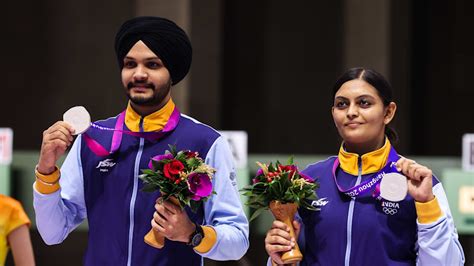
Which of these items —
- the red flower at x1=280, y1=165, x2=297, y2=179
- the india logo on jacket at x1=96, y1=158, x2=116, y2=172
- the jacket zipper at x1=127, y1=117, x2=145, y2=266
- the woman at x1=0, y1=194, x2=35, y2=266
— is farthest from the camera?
the woman at x1=0, y1=194, x2=35, y2=266

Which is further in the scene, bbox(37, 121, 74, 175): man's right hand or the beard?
the beard

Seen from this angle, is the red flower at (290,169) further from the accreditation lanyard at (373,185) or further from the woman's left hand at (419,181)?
the woman's left hand at (419,181)

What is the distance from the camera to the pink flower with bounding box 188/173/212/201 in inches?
114

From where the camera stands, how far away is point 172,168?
2918mm

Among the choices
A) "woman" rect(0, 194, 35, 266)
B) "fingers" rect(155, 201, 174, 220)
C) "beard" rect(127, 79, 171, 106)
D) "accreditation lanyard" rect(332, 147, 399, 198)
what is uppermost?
"beard" rect(127, 79, 171, 106)

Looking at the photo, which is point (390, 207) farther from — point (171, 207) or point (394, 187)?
point (171, 207)

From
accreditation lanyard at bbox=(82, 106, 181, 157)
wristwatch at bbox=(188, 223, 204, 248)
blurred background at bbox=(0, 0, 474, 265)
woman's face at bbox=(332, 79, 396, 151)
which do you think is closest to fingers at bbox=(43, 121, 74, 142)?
accreditation lanyard at bbox=(82, 106, 181, 157)

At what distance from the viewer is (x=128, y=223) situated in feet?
10.4

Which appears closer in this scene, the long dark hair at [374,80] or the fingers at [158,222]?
the fingers at [158,222]

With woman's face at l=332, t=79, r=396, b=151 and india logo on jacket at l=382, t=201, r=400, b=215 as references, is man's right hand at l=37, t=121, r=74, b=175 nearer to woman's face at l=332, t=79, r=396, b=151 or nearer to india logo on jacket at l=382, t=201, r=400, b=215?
woman's face at l=332, t=79, r=396, b=151

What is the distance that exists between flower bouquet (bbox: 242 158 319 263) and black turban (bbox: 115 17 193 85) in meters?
0.54

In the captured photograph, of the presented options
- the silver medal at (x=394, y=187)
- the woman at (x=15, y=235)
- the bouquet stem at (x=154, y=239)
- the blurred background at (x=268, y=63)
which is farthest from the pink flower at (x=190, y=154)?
the blurred background at (x=268, y=63)

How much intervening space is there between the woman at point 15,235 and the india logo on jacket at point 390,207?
1830 mm

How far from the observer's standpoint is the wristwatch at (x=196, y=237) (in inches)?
117
